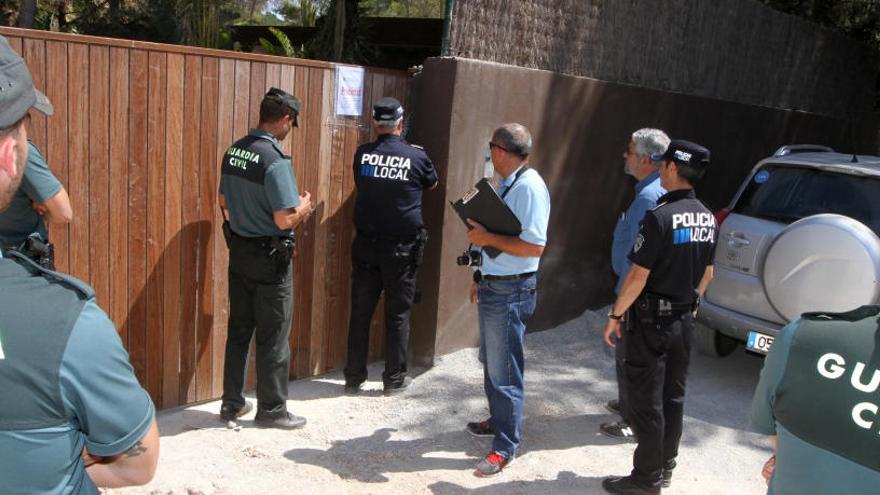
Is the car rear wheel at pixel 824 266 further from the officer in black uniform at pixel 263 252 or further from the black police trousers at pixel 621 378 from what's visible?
the officer in black uniform at pixel 263 252

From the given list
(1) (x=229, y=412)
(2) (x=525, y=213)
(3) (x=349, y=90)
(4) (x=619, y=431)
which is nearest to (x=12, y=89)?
(2) (x=525, y=213)

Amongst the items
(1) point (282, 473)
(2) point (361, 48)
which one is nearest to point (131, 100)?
(1) point (282, 473)

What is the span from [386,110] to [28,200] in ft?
7.40

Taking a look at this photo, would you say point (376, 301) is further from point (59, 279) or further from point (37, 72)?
point (59, 279)

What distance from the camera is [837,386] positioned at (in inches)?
70.2

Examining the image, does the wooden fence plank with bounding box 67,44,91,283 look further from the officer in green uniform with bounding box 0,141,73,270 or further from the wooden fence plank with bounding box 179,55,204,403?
the wooden fence plank with bounding box 179,55,204,403

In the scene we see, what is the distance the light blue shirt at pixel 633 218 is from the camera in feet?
15.1

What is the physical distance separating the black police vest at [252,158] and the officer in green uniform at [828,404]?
10.3ft

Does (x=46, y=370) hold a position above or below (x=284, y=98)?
below

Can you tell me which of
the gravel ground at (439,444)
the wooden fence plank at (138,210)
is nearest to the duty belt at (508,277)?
the gravel ground at (439,444)

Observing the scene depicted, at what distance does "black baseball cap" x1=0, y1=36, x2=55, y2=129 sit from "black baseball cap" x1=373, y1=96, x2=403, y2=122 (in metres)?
3.60

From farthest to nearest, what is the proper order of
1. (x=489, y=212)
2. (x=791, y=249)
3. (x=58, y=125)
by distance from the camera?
1. (x=791, y=249)
2. (x=489, y=212)
3. (x=58, y=125)

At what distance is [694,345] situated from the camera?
21.4ft

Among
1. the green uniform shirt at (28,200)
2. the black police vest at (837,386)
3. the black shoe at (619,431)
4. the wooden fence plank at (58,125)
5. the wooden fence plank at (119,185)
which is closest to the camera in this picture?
the black police vest at (837,386)
